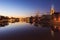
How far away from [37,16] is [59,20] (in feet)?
144

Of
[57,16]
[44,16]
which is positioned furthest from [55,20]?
[44,16]

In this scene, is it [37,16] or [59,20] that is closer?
[59,20]

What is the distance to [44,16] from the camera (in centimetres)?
8800

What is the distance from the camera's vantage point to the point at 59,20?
56906mm

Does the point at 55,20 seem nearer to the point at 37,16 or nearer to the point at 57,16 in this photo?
the point at 57,16

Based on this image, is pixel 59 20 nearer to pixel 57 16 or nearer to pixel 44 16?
pixel 57 16

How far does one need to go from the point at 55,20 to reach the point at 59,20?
234 centimetres

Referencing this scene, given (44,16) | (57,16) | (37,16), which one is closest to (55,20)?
(57,16)

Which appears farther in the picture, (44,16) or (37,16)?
(37,16)

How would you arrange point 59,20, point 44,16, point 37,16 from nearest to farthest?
point 59,20 < point 44,16 < point 37,16

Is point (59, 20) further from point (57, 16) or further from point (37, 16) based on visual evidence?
point (37, 16)

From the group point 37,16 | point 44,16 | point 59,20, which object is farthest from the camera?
point 37,16

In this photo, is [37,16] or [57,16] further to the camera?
[37,16]

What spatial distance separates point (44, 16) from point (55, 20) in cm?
2931
